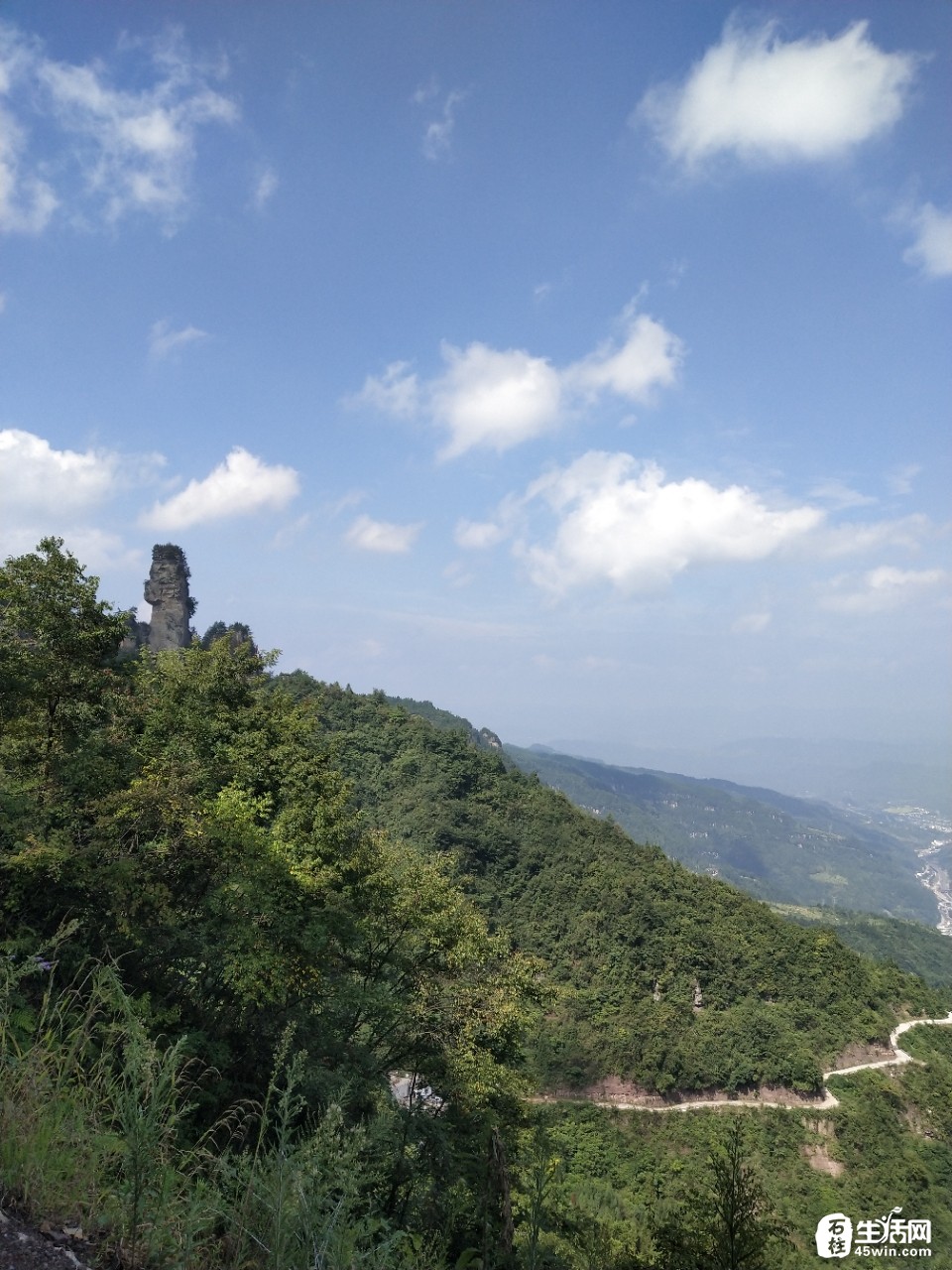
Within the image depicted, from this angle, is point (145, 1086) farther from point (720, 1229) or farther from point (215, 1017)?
point (215, 1017)

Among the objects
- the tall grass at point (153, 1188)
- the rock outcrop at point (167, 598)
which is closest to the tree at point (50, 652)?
the tall grass at point (153, 1188)

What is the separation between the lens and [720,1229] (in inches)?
185

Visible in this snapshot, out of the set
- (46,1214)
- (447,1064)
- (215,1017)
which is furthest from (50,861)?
(447,1064)

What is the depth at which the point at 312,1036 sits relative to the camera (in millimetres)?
10930

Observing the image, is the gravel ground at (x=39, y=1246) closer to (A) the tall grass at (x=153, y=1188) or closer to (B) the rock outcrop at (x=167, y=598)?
(A) the tall grass at (x=153, y=1188)

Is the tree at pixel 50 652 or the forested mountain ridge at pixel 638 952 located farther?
the forested mountain ridge at pixel 638 952

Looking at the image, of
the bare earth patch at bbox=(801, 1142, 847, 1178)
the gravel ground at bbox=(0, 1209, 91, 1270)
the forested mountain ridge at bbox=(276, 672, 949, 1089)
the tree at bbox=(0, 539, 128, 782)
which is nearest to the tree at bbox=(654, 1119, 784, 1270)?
the gravel ground at bbox=(0, 1209, 91, 1270)

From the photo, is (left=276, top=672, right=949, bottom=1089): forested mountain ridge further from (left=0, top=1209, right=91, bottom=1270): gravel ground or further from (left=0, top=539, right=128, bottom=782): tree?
(left=0, top=1209, right=91, bottom=1270): gravel ground

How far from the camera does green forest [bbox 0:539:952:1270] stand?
9.64ft

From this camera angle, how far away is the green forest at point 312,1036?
294 centimetres

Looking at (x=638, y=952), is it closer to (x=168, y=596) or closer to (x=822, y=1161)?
(x=822, y=1161)

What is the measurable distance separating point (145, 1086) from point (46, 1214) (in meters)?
0.57

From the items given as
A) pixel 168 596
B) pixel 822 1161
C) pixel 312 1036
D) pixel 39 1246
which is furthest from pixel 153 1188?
pixel 168 596

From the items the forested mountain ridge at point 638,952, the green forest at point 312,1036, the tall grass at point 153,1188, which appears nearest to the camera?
the tall grass at point 153,1188
